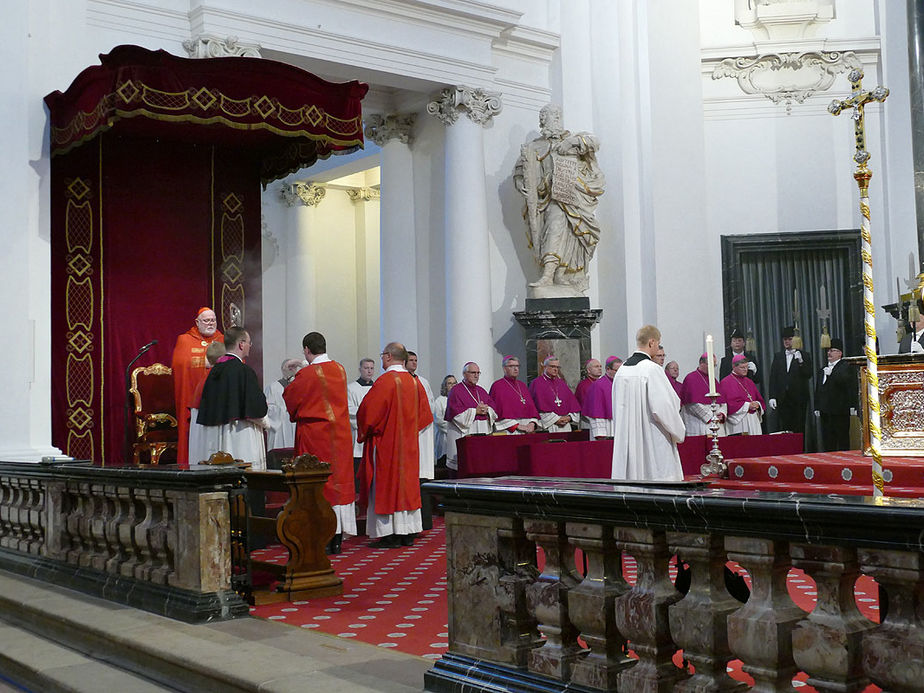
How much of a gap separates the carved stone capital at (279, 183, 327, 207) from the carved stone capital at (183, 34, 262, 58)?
5.89 metres

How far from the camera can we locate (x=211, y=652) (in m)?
4.58

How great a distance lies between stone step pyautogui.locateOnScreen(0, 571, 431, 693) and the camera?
13.4 ft

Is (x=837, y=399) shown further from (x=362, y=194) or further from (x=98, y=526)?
(x=98, y=526)

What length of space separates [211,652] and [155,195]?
776 centimetres

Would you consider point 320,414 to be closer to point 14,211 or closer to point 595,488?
point 14,211

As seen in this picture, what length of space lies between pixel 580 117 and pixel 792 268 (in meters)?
4.29

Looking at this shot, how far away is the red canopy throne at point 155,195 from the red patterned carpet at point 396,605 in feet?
12.1

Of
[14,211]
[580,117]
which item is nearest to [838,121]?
[580,117]

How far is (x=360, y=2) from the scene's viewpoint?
1312 centimetres

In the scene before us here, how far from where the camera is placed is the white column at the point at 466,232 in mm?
13984

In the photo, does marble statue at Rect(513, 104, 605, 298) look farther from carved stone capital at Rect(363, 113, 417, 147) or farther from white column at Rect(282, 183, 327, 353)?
white column at Rect(282, 183, 327, 353)

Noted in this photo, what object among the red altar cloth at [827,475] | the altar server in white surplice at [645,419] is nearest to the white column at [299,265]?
the altar server in white surplice at [645,419]

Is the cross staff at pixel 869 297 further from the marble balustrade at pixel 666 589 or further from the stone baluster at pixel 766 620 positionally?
the stone baluster at pixel 766 620

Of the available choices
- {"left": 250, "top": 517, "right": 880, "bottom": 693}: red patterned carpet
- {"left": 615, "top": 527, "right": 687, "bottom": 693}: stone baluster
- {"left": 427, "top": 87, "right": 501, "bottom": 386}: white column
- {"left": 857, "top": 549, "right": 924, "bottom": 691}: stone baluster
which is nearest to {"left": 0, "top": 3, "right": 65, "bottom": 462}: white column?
{"left": 250, "top": 517, "right": 880, "bottom": 693}: red patterned carpet
